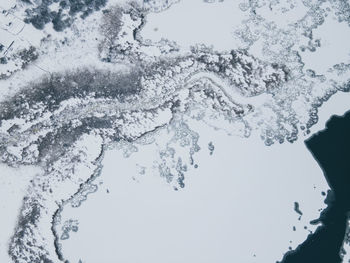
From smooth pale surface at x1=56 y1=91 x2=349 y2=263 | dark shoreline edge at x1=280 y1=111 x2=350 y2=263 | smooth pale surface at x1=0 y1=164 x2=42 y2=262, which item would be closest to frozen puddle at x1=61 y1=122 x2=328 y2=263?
smooth pale surface at x1=56 y1=91 x2=349 y2=263

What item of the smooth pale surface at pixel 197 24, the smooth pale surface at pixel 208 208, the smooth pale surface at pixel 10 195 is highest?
the smooth pale surface at pixel 197 24

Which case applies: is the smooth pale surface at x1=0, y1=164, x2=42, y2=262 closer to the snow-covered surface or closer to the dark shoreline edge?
the snow-covered surface

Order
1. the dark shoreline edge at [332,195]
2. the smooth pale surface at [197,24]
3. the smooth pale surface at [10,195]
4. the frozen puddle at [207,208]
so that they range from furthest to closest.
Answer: the smooth pale surface at [197,24]
the dark shoreline edge at [332,195]
the frozen puddle at [207,208]
the smooth pale surface at [10,195]

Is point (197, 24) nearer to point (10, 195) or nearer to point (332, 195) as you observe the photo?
point (332, 195)

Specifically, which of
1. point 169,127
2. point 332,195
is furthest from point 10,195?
point 332,195

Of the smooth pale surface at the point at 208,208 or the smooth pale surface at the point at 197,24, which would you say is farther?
the smooth pale surface at the point at 197,24

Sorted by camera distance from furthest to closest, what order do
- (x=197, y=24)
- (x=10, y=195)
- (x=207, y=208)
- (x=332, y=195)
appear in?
(x=197, y=24) < (x=332, y=195) < (x=207, y=208) < (x=10, y=195)

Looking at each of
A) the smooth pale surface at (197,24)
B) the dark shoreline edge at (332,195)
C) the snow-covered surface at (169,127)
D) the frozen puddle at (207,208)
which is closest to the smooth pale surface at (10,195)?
the snow-covered surface at (169,127)

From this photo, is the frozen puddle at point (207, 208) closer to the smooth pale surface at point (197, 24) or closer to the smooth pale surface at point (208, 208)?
the smooth pale surface at point (208, 208)
